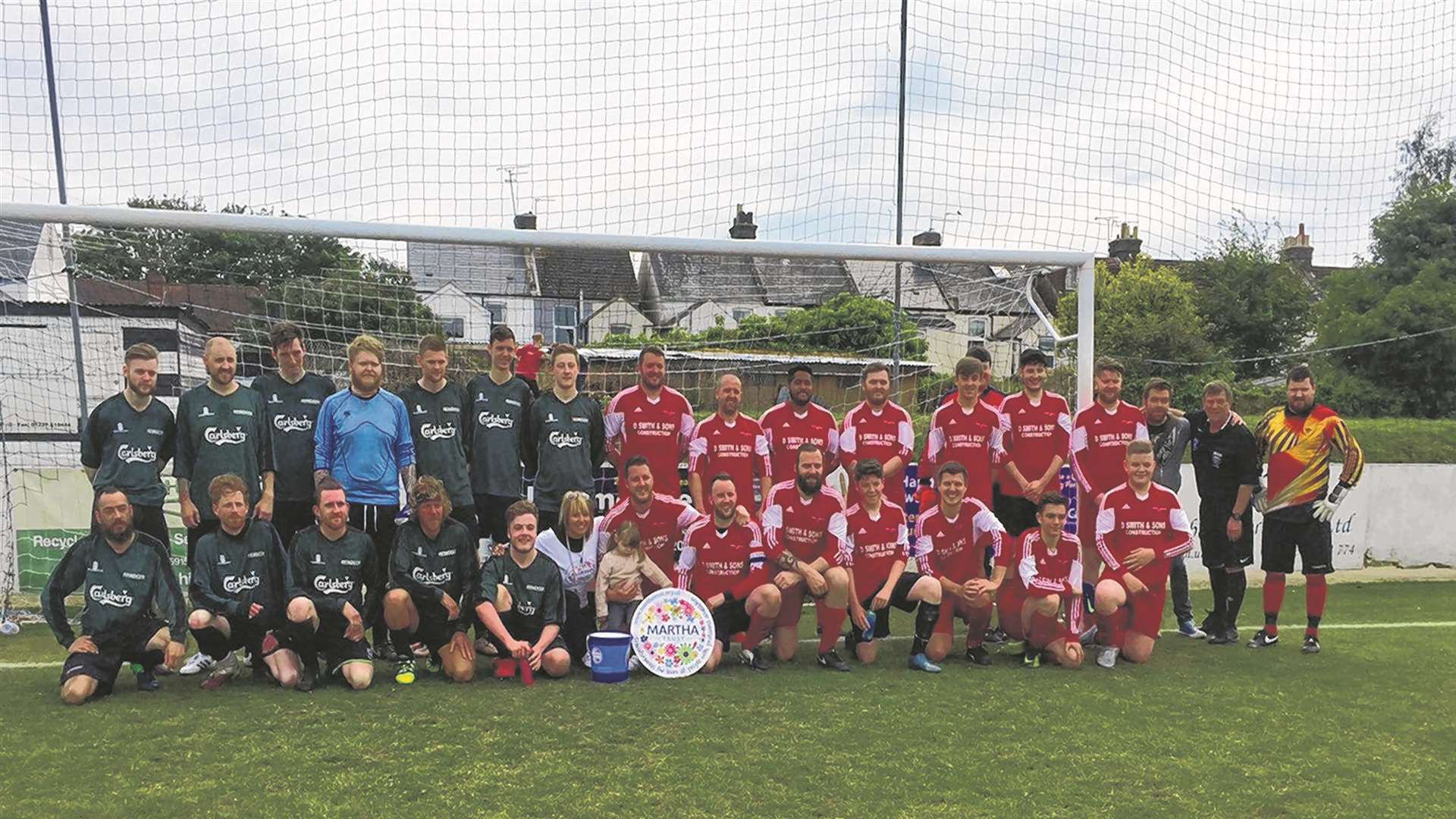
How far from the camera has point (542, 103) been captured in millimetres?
6891

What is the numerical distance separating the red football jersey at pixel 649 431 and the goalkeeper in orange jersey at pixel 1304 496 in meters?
3.65

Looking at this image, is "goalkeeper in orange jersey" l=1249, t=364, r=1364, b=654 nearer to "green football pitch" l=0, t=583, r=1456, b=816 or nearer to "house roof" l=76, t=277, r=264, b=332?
"green football pitch" l=0, t=583, r=1456, b=816

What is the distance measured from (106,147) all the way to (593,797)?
5768 millimetres

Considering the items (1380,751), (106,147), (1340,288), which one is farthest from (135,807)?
(1340,288)

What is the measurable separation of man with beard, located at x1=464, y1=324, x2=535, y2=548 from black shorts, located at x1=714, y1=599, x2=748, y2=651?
130 cm

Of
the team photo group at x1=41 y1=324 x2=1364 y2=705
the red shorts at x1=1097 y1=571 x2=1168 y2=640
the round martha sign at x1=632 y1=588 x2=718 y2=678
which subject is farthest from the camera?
the red shorts at x1=1097 y1=571 x2=1168 y2=640

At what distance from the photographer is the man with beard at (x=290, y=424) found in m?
5.14

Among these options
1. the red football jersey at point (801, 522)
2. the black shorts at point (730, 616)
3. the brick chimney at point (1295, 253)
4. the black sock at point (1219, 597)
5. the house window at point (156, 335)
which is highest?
the brick chimney at point (1295, 253)

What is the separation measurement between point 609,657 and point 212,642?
6.21ft

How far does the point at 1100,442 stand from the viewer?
600 cm

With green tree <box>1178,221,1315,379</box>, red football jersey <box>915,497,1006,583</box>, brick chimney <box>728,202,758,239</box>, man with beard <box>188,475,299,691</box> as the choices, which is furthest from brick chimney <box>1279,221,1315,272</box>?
man with beard <box>188,475,299,691</box>

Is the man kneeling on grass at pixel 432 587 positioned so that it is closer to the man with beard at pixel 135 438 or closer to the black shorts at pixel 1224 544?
the man with beard at pixel 135 438

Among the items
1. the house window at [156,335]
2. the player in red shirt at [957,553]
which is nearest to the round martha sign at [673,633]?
the player in red shirt at [957,553]

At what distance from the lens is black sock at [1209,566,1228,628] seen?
19.5 ft
